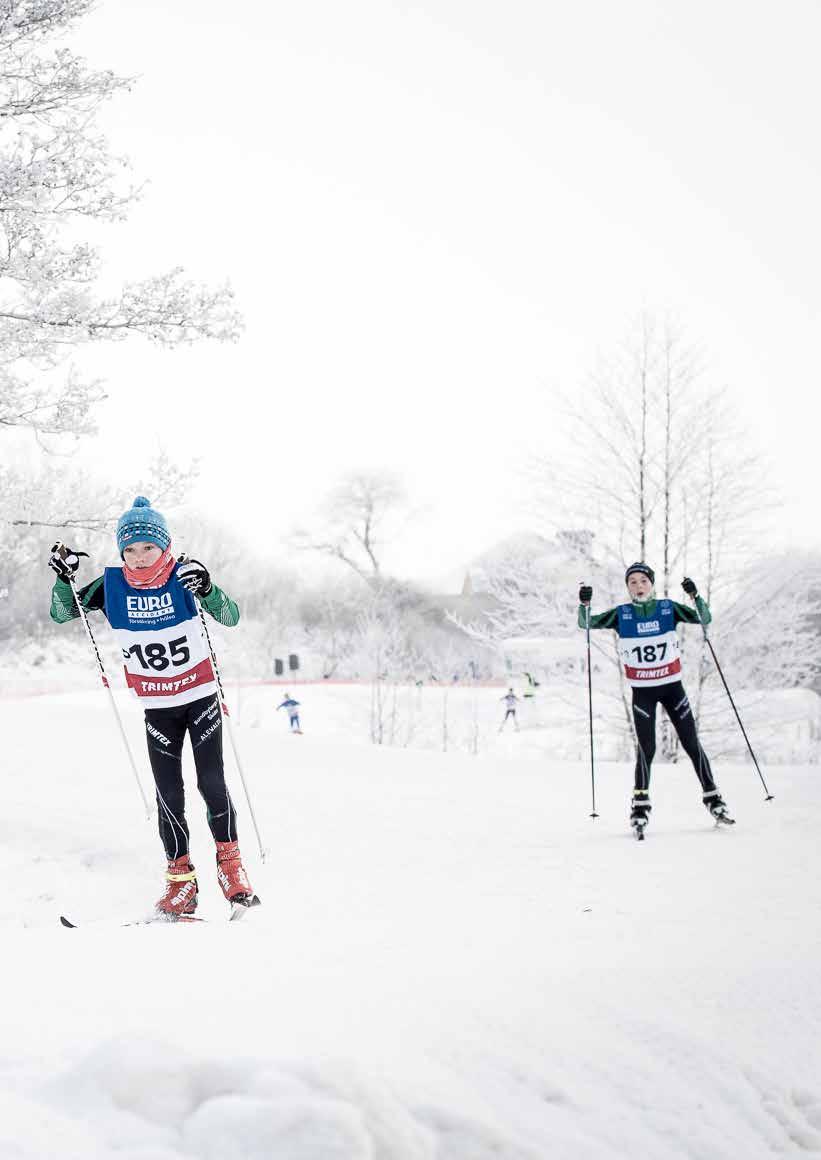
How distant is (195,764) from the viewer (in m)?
5.15

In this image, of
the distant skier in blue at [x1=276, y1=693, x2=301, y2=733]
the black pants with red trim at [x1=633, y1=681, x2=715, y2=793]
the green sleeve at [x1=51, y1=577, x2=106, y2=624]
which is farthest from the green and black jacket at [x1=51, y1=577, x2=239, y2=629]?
the distant skier in blue at [x1=276, y1=693, x2=301, y2=733]

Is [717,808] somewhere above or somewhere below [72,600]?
below

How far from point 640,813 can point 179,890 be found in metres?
3.82

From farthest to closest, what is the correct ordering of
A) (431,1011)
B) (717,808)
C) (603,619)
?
(603,619), (717,808), (431,1011)

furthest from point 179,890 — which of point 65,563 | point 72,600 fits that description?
point 65,563

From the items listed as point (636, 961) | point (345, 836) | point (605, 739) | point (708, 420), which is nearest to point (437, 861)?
point (345, 836)

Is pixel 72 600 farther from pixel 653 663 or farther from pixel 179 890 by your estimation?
pixel 653 663

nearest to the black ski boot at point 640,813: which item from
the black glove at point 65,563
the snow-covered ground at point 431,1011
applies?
the snow-covered ground at point 431,1011

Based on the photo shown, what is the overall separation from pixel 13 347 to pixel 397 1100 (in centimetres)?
775

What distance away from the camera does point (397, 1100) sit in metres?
2.25

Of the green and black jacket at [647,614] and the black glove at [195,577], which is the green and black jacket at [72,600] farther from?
the green and black jacket at [647,614]

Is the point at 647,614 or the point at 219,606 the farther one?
the point at 647,614

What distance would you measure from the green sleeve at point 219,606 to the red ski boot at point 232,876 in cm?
126

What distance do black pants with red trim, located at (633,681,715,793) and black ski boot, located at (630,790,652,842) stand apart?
344mm
